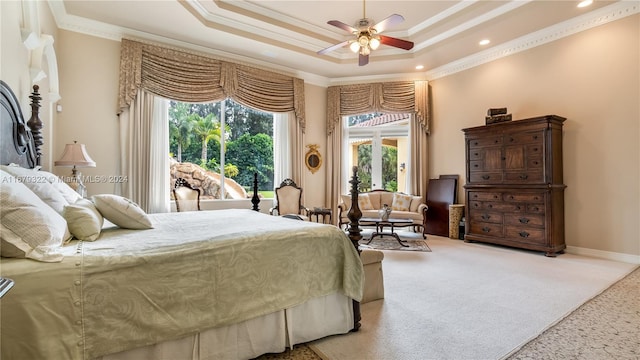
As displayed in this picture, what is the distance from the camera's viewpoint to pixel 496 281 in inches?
121

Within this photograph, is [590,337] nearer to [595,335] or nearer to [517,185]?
[595,335]

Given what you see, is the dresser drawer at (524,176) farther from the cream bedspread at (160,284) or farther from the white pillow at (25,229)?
the white pillow at (25,229)

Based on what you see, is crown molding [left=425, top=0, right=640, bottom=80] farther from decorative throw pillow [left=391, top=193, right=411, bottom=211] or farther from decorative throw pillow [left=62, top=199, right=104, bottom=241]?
decorative throw pillow [left=62, top=199, right=104, bottom=241]

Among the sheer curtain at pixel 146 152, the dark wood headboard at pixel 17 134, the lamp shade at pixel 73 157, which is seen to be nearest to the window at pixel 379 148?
the sheer curtain at pixel 146 152

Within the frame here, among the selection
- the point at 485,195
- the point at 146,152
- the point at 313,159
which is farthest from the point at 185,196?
the point at 485,195

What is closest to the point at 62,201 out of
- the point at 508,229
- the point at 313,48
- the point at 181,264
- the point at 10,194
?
the point at 10,194

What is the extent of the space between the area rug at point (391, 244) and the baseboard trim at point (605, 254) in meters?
1.95

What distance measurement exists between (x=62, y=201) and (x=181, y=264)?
1.13m

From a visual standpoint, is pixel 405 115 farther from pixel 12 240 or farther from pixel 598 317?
pixel 12 240

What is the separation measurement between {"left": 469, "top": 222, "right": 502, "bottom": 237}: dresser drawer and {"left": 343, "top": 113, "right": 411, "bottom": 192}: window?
1.87 meters

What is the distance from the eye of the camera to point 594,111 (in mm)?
4086

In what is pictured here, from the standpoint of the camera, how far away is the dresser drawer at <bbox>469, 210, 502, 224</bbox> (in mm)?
4606

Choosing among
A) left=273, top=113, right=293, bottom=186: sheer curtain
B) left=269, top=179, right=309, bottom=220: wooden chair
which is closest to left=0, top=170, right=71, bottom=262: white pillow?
left=269, top=179, right=309, bottom=220: wooden chair

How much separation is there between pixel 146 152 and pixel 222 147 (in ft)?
4.12
